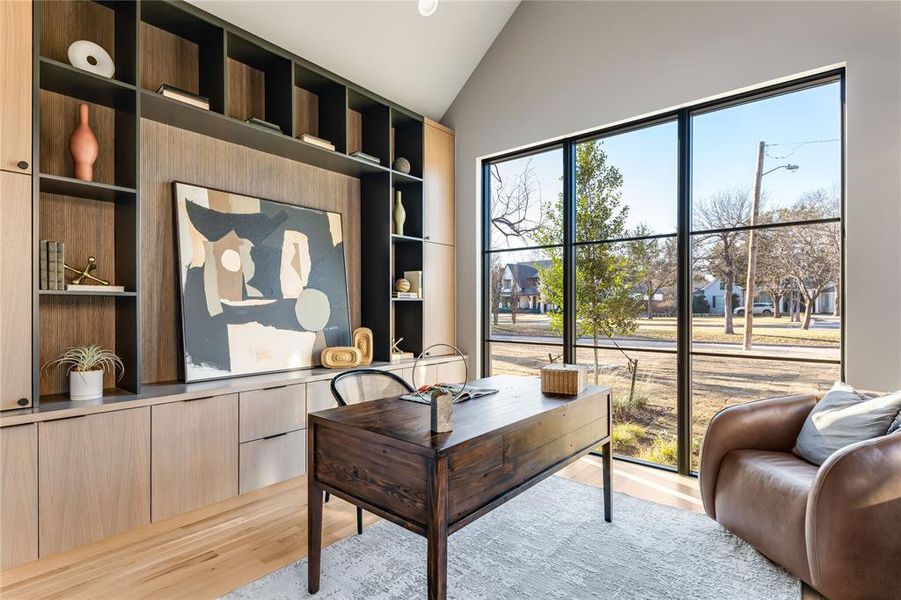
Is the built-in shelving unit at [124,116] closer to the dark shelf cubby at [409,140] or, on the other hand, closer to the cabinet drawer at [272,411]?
the cabinet drawer at [272,411]

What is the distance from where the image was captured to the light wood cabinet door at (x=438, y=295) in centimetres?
418

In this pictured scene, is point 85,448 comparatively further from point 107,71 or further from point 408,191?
point 408,191

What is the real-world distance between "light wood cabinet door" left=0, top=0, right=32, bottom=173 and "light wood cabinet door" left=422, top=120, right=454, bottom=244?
2644 mm

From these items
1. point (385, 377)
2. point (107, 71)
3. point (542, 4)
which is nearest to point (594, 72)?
point (542, 4)

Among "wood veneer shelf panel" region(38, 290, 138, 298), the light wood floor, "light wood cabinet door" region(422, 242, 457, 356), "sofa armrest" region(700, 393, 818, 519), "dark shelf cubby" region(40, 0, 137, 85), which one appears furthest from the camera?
"light wood cabinet door" region(422, 242, 457, 356)

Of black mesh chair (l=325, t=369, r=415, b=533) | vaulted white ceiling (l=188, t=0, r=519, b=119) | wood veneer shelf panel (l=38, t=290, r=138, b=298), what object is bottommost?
black mesh chair (l=325, t=369, r=415, b=533)

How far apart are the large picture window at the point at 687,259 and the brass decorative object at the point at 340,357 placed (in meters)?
1.47

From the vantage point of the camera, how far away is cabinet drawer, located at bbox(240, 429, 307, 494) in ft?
9.05

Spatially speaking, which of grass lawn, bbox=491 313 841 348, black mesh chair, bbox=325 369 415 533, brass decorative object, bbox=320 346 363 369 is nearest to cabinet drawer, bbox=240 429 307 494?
black mesh chair, bbox=325 369 415 533

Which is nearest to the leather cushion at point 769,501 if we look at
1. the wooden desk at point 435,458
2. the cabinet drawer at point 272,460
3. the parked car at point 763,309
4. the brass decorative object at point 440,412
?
the wooden desk at point 435,458

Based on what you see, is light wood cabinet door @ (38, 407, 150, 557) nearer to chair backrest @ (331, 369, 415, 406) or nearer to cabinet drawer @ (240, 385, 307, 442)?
cabinet drawer @ (240, 385, 307, 442)

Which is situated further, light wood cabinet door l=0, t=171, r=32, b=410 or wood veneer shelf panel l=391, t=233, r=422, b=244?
wood veneer shelf panel l=391, t=233, r=422, b=244

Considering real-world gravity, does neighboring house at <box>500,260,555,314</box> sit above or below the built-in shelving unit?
below

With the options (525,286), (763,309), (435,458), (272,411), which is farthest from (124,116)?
(763,309)
